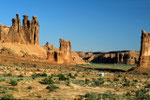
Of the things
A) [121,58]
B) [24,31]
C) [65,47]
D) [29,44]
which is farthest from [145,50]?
[121,58]

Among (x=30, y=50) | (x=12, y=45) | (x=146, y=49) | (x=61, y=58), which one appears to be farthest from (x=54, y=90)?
(x=30, y=50)

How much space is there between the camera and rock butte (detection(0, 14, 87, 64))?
211 ft

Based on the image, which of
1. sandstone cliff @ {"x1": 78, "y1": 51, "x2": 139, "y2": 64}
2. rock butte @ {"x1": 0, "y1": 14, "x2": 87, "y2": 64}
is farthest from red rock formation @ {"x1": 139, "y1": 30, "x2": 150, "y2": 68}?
sandstone cliff @ {"x1": 78, "y1": 51, "x2": 139, "y2": 64}

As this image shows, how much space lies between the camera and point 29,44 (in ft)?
290

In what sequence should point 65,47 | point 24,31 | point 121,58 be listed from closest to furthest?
point 65,47 < point 24,31 < point 121,58

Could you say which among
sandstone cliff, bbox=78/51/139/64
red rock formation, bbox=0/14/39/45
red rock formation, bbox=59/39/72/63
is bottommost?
sandstone cliff, bbox=78/51/139/64

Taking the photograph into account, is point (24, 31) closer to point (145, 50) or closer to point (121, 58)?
point (145, 50)

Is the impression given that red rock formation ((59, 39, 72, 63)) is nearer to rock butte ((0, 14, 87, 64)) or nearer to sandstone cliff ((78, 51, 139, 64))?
rock butte ((0, 14, 87, 64))

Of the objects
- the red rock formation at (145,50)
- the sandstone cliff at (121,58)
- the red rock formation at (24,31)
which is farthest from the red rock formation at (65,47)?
the sandstone cliff at (121,58)

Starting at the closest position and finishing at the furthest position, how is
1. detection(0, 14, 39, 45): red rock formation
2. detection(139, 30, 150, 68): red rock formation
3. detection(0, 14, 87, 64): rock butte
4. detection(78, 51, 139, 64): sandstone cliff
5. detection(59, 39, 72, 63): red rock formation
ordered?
detection(139, 30, 150, 68): red rock formation < detection(0, 14, 87, 64): rock butte < detection(59, 39, 72, 63): red rock formation < detection(0, 14, 39, 45): red rock formation < detection(78, 51, 139, 64): sandstone cliff

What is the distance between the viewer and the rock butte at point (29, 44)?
64381 mm

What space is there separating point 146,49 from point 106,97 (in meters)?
37.0

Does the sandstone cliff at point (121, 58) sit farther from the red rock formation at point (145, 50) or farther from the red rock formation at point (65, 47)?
the red rock formation at point (145, 50)

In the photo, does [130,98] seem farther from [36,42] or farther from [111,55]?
[111,55]
